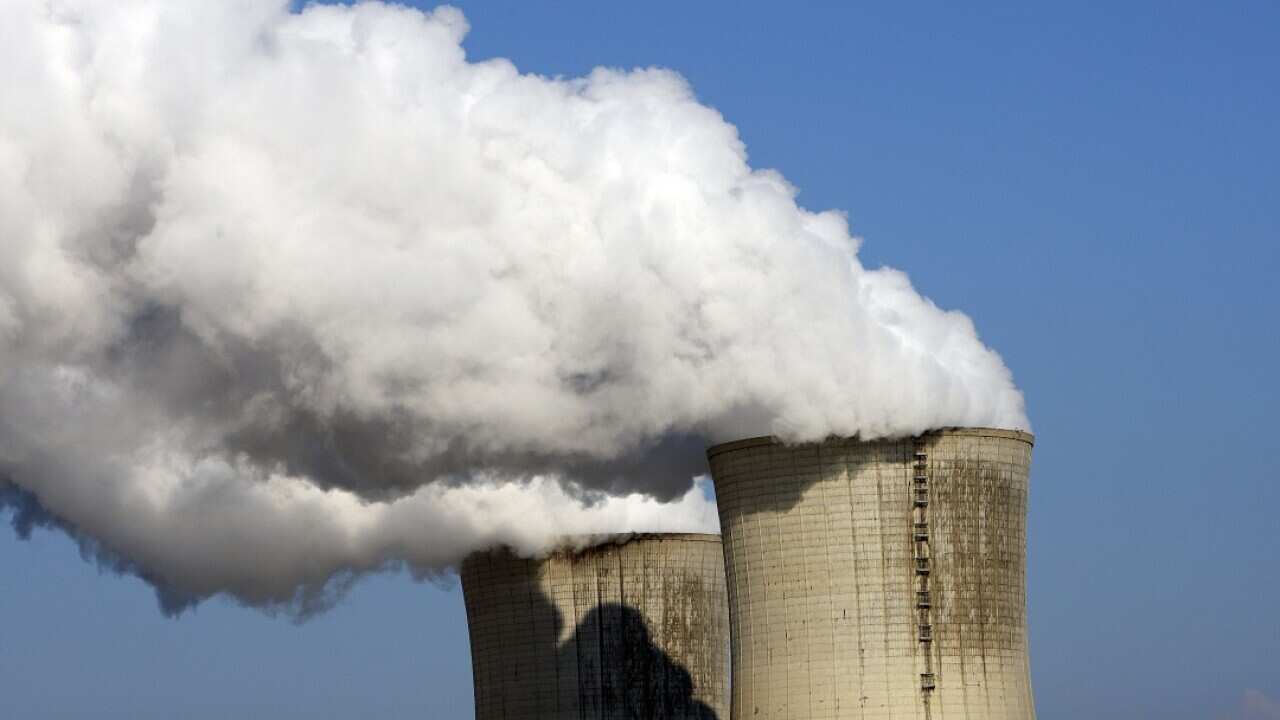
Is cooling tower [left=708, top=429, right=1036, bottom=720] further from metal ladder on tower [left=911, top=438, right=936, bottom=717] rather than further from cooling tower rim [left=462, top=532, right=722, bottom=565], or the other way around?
cooling tower rim [left=462, top=532, right=722, bottom=565]

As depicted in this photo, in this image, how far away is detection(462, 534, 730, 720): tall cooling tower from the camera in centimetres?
4984

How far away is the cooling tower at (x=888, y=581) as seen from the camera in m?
35.8

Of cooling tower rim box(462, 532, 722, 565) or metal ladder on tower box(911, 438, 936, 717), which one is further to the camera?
cooling tower rim box(462, 532, 722, 565)

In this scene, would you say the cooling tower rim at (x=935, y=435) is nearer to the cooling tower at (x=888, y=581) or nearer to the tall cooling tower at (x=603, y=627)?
the cooling tower at (x=888, y=581)

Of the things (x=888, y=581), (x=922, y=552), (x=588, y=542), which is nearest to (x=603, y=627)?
(x=588, y=542)

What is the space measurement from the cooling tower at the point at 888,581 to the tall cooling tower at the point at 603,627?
13094 millimetres

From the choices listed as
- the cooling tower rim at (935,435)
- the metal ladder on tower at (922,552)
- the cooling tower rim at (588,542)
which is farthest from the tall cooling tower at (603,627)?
the metal ladder on tower at (922,552)

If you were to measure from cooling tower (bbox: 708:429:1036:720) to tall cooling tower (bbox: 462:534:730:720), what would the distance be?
13094mm

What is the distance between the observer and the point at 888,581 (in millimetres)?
36000

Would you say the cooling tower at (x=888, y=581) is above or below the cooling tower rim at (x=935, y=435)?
below

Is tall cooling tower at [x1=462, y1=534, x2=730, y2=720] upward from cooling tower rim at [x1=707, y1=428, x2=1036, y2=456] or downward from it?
downward

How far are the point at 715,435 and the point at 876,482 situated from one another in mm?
4106

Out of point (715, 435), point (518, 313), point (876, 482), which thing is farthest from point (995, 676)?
point (518, 313)

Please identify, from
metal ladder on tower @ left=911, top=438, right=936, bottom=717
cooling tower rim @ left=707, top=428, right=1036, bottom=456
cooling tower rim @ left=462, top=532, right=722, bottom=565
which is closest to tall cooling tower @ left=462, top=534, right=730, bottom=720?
cooling tower rim @ left=462, top=532, right=722, bottom=565
